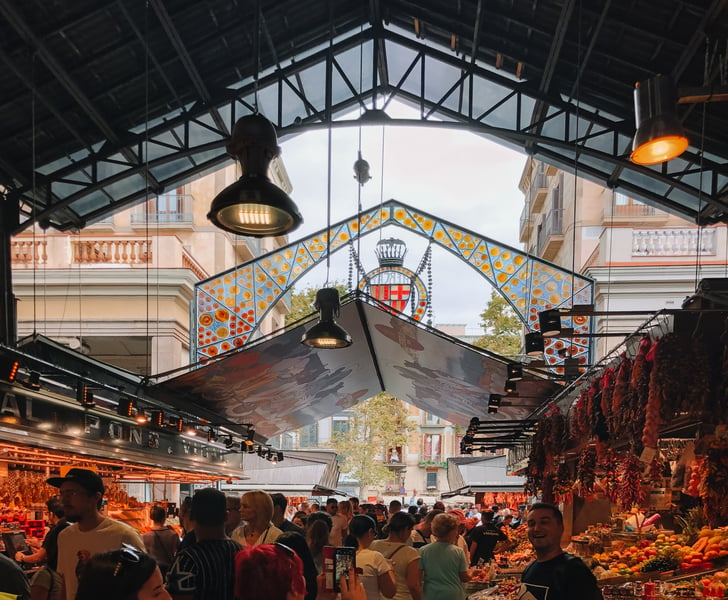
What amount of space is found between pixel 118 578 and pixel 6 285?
779 centimetres

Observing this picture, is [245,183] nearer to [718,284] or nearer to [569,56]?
[718,284]

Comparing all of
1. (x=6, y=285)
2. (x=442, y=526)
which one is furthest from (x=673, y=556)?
(x=6, y=285)

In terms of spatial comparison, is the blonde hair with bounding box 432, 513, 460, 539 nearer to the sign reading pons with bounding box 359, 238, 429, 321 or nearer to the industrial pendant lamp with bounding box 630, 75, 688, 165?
the industrial pendant lamp with bounding box 630, 75, 688, 165

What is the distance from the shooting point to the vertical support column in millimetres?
8984

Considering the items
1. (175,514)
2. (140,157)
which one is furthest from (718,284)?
(175,514)

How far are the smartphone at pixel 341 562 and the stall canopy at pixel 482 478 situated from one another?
61.0 ft

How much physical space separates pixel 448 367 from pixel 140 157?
5.87 metres

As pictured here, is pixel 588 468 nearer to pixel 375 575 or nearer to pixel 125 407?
pixel 375 575

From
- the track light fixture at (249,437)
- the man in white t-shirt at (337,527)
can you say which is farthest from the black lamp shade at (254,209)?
the track light fixture at (249,437)

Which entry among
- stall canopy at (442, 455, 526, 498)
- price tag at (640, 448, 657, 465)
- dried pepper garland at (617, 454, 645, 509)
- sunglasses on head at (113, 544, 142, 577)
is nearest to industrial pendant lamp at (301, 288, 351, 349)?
price tag at (640, 448, 657, 465)

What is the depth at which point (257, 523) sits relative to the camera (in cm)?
505

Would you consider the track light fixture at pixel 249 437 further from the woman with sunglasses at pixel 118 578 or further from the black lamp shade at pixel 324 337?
the woman with sunglasses at pixel 118 578

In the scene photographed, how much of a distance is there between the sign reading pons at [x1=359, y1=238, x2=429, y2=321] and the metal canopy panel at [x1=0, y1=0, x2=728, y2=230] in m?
2.76

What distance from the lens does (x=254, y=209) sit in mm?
3590
